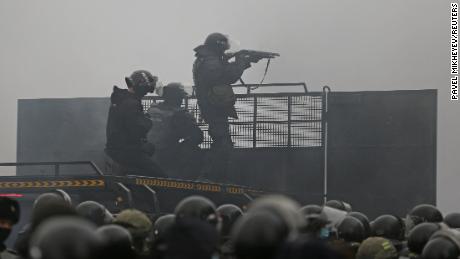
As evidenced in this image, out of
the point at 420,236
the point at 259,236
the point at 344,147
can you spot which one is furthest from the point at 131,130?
the point at 259,236

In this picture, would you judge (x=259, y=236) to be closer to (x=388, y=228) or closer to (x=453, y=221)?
(x=388, y=228)

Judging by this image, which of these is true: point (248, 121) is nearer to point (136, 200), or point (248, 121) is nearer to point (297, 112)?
point (297, 112)

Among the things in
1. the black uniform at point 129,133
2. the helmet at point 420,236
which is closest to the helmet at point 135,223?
the helmet at point 420,236

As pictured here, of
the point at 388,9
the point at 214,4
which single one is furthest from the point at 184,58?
the point at 388,9

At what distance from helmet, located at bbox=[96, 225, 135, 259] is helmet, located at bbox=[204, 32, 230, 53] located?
7.90m

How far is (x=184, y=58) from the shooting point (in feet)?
62.7

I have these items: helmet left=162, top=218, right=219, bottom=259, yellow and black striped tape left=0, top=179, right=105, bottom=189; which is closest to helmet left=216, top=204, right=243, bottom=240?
yellow and black striped tape left=0, top=179, right=105, bottom=189

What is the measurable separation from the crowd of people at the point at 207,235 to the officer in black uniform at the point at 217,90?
3404 millimetres

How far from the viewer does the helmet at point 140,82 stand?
42.4 ft

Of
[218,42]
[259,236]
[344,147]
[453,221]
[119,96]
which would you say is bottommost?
[453,221]

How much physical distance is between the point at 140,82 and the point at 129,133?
55 centimetres

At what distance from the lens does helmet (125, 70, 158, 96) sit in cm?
1294

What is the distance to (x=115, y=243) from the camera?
523cm

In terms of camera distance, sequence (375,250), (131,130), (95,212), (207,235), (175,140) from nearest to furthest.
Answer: (207,235), (375,250), (95,212), (131,130), (175,140)
